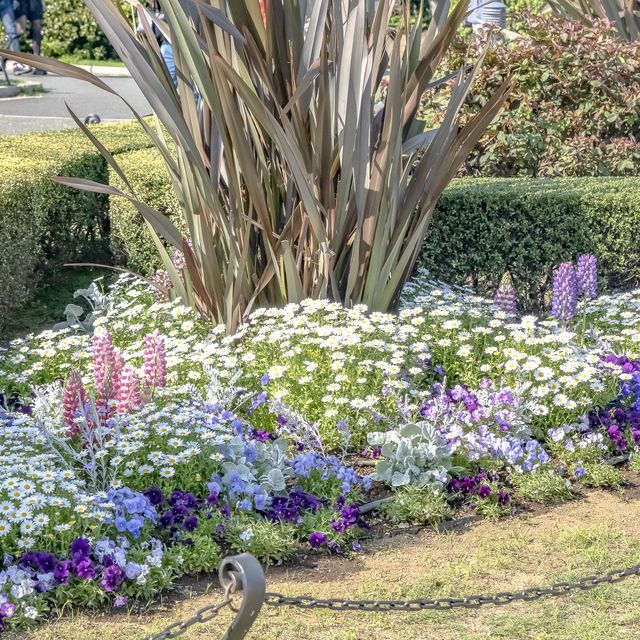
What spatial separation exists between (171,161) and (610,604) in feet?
10.0

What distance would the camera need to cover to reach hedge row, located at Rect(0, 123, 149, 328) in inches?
242

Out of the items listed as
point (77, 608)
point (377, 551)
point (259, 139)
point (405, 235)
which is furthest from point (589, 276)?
point (77, 608)

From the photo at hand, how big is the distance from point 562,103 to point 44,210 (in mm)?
Answer: 3938

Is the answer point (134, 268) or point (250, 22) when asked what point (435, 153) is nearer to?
point (250, 22)

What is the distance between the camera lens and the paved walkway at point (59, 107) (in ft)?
49.6

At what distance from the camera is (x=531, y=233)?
6.52 m

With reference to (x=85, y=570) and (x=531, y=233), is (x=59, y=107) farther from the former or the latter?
(x=85, y=570)

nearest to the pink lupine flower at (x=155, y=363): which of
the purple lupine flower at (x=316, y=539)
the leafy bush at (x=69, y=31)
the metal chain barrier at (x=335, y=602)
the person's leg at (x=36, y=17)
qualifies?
the purple lupine flower at (x=316, y=539)

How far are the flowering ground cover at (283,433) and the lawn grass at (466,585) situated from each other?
10cm

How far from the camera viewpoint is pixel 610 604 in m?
3.35

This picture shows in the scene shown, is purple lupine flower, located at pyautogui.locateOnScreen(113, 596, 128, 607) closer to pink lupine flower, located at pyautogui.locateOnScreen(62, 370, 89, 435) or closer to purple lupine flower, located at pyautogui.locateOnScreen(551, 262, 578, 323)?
pink lupine flower, located at pyautogui.locateOnScreen(62, 370, 89, 435)

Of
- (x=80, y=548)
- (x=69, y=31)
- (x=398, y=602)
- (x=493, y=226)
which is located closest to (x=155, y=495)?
(x=80, y=548)

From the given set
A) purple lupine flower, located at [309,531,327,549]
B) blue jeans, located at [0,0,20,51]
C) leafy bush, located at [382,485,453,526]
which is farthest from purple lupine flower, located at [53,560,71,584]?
blue jeans, located at [0,0,20,51]

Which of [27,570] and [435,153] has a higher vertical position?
[435,153]
